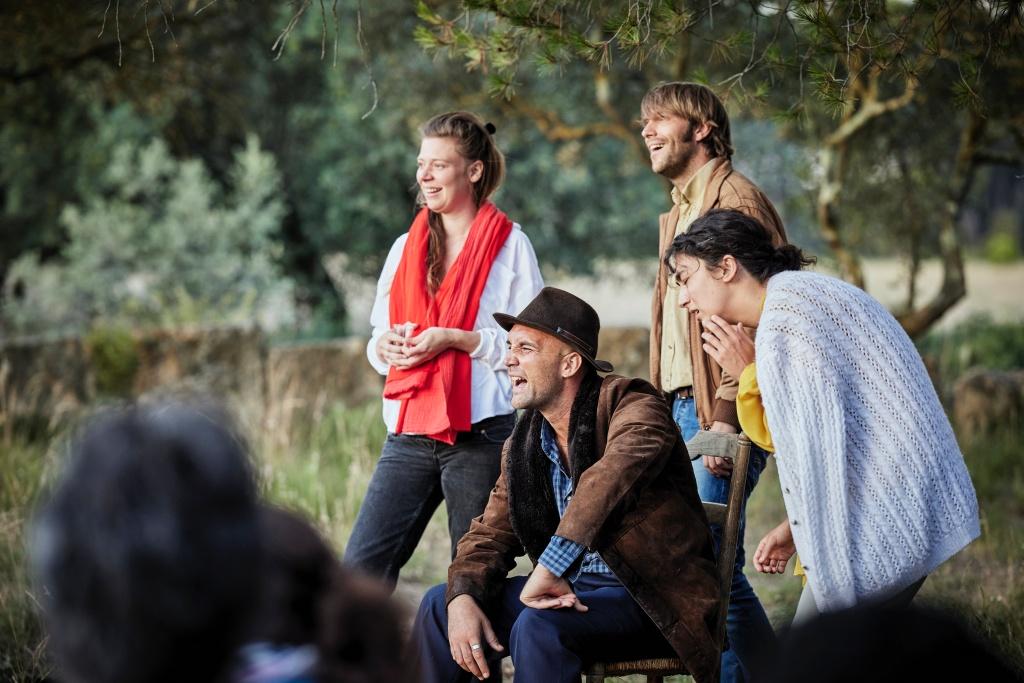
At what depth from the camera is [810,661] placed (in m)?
1.55

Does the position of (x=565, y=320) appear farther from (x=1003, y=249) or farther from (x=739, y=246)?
(x=1003, y=249)

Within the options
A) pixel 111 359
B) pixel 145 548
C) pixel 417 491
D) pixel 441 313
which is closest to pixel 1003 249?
pixel 111 359

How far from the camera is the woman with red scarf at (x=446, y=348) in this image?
3814 mm

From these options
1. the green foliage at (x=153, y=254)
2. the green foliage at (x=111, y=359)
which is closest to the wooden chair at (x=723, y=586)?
the green foliage at (x=111, y=359)

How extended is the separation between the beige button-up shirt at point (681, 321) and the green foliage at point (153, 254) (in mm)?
8969

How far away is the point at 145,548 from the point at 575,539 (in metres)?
1.77

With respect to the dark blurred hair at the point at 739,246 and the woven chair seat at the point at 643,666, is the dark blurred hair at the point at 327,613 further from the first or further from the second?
the dark blurred hair at the point at 739,246

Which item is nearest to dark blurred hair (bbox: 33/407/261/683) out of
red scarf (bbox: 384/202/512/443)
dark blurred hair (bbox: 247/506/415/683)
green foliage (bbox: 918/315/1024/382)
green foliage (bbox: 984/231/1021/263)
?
dark blurred hair (bbox: 247/506/415/683)

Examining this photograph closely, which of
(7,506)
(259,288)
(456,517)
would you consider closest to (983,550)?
(456,517)

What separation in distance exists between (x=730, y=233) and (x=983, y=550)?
12.9 feet

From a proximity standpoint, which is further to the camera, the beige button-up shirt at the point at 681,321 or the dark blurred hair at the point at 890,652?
the beige button-up shirt at the point at 681,321

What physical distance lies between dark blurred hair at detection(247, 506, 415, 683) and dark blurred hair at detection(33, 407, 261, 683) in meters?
0.18

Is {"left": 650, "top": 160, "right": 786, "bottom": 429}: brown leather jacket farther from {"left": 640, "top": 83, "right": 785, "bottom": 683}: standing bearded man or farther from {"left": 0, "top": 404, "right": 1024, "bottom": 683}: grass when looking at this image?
{"left": 0, "top": 404, "right": 1024, "bottom": 683}: grass

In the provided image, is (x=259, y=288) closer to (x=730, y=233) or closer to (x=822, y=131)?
(x=822, y=131)
